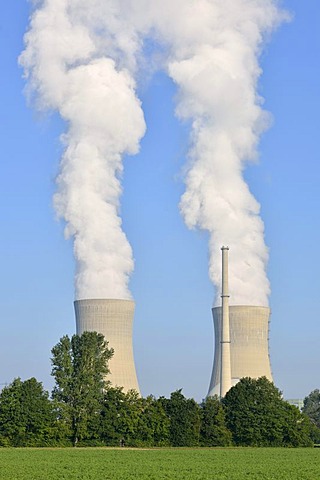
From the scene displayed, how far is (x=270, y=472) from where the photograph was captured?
24156 mm

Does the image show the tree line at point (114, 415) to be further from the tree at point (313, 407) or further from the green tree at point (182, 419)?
the tree at point (313, 407)

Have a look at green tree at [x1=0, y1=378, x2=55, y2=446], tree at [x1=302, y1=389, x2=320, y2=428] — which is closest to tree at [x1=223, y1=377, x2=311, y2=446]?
green tree at [x1=0, y1=378, x2=55, y2=446]

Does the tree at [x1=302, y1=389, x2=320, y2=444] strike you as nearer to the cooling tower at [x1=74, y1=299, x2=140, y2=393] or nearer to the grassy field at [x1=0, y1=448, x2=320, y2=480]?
the cooling tower at [x1=74, y1=299, x2=140, y2=393]

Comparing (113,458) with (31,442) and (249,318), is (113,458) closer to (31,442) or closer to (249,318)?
(31,442)

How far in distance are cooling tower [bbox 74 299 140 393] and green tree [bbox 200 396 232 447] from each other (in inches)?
180

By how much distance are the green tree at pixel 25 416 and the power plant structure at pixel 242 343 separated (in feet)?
40.0

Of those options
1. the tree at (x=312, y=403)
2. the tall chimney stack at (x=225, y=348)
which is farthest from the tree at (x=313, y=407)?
the tall chimney stack at (x=225, y=348)

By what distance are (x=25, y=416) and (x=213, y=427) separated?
8.92m

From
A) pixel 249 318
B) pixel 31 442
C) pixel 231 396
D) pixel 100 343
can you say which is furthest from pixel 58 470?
pixel 249 318

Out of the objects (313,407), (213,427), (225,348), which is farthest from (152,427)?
(313,407)

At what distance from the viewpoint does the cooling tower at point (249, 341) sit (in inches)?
1937

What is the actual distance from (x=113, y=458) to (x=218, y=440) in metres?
Result: 14.2

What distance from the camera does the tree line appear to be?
40531 millimetres

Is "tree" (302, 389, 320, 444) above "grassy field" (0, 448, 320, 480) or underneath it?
above
